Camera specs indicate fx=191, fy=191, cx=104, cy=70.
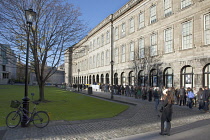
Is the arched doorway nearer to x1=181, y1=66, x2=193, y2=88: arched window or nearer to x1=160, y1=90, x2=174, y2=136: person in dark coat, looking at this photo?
x1=181, y1=66, x2=193, y2=88: arched window

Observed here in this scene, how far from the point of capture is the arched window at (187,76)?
20.5m

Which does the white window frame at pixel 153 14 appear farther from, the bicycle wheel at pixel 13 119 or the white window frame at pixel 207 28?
the bicycle wheel at pixel 13 119

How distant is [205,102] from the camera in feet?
42.1

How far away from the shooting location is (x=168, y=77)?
→ 2353 cm

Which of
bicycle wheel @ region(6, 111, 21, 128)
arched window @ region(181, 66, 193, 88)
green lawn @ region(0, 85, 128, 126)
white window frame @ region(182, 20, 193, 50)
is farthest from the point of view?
white window frame @ region(182, 20, 193, 50)

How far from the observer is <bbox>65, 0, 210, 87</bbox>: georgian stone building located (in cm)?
1934

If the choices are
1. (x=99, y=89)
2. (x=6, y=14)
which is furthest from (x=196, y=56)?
(x=99, y=89)

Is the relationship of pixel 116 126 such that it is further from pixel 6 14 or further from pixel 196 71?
pixel 196 71

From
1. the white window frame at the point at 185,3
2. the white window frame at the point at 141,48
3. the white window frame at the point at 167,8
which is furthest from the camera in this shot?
the white window frame at the point at 141,48

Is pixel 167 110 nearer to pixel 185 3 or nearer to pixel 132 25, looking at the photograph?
pixel 185 3

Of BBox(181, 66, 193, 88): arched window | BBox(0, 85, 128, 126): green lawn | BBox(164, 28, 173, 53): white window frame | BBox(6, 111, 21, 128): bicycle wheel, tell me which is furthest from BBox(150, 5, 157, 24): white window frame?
BBox(6, 111, 21, 128): bicycle wheel

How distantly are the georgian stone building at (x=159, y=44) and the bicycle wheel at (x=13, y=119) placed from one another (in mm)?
10576

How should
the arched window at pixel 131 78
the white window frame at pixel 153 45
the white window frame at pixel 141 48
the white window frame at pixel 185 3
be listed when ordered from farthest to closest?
the arched window at pixel 131 78
the white window frame at pixel 141 48
the white window frame at pixel 153 45
the white window frame at pixel 185 3

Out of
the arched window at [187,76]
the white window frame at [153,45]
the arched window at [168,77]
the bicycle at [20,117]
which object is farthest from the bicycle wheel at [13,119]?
the white window frame at [153,45]
